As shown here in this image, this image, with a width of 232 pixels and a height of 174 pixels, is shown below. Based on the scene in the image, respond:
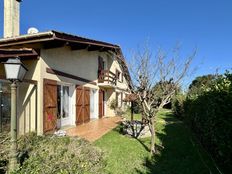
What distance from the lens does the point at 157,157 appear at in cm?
830

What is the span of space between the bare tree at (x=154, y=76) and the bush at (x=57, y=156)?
102 inches

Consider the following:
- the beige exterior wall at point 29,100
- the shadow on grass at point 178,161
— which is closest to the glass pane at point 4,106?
the beige exterior wall at point 29,100

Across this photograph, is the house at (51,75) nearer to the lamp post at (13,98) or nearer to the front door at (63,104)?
the front door at (63,104)

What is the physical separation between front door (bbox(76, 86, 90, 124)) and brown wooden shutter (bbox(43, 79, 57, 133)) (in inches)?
118

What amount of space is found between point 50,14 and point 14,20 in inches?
151

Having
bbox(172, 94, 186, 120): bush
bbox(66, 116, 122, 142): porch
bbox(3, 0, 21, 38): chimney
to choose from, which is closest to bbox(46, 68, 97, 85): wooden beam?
Result: bbox(66, 116, 122, 142): porch

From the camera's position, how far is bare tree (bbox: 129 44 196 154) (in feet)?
29.9

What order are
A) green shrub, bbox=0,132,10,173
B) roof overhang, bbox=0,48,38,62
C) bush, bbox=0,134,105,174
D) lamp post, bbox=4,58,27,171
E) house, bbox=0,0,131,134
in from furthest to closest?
house, bbox=0,0,131,134
roof overhang, bbox=0,48,38,62
bush, bbox=0,134,105,174
green shrub, bbox=0,132,10,173
lamp post, bbox=4,58,27,171

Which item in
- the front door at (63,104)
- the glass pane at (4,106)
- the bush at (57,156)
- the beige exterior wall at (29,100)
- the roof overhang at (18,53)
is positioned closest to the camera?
→ the bush at (57,156)

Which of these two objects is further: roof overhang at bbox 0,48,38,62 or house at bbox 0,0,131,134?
house at bbox 0,0,131,134

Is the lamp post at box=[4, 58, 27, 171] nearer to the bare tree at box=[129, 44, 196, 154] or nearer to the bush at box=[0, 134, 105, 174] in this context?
the bush at box=[0, 134, 105, 174]

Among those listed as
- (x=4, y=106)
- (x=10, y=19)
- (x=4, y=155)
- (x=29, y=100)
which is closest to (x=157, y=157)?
(x=4, y=155)

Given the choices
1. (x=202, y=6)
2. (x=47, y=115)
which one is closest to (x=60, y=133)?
(x=47, y=115)

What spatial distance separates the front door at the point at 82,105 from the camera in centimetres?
1480
